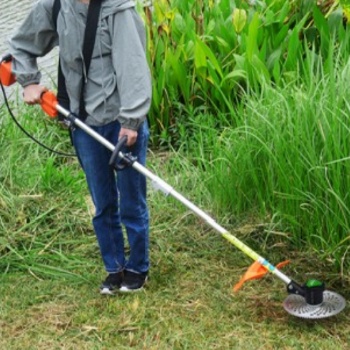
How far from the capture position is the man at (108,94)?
370cm

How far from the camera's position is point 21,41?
3982 millimetres

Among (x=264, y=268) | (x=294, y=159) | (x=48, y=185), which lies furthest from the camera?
(x=48, y=185)

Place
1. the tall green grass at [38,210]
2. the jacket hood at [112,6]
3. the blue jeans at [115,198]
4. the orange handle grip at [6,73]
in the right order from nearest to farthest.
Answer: the jacket hood at [112,6] → the blue jeans at [115,198] → the orange handle grip at [6,73] → the tall green grass at [38,210]

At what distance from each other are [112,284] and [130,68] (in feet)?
3.73

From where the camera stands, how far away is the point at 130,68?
12.1 ft

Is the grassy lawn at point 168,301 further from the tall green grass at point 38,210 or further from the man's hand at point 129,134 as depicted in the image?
the man's hand at point 129,134

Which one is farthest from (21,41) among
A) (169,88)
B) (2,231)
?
(169,88)

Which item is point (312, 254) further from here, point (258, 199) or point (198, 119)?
point (198, 119)

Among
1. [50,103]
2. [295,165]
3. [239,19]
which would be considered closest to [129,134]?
[50,103]

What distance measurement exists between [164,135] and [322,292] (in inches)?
A: 91.2

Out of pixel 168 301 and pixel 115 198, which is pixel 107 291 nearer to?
pixel 168 301

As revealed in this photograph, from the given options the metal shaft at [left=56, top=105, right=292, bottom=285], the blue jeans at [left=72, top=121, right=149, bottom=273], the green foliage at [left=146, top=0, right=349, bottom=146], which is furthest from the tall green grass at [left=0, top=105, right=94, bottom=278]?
the metal shaft at [left=56, top=105, right=292, bottom=285]

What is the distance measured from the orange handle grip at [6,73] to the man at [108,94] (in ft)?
0.15

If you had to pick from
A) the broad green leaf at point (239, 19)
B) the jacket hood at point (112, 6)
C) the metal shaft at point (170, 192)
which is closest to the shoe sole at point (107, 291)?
the metal shaft at point (170, 192)
